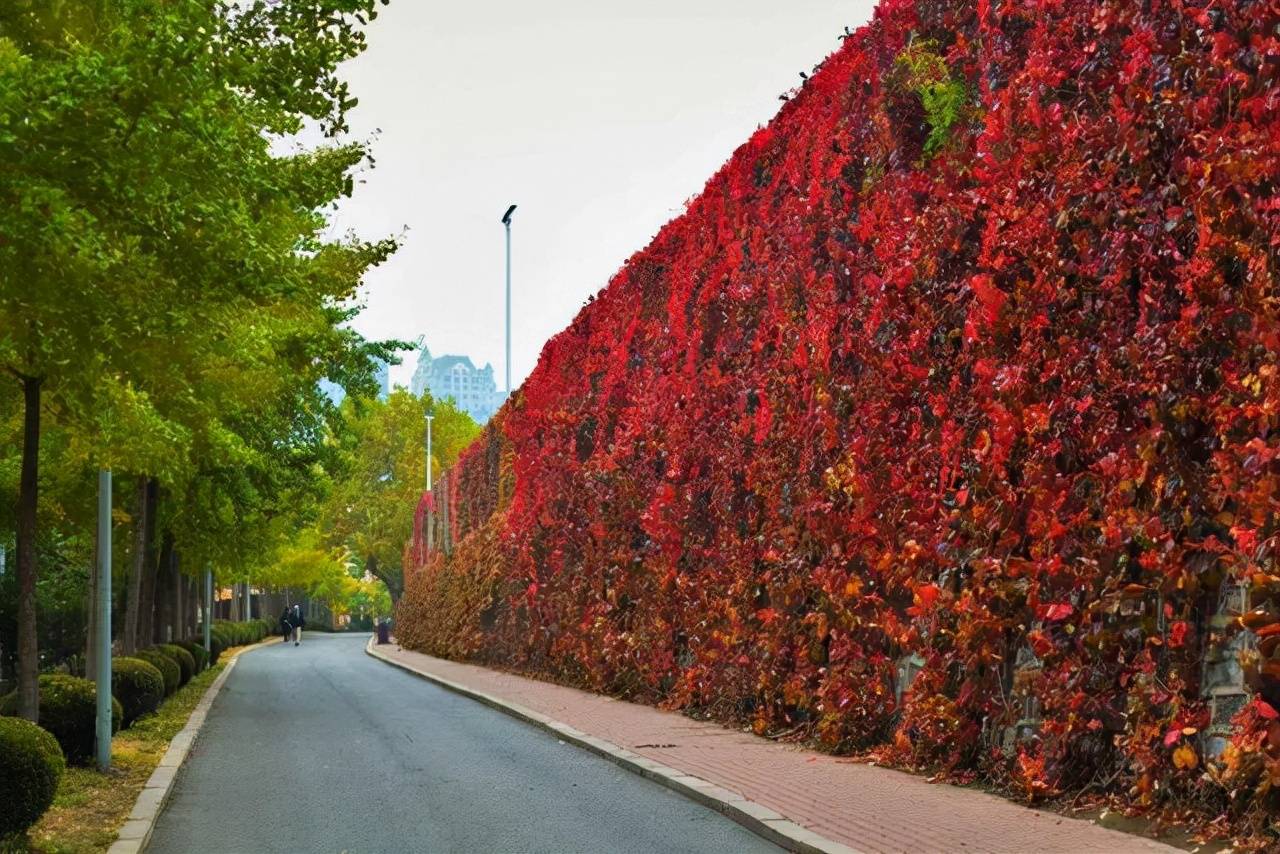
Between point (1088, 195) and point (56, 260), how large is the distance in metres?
5.88

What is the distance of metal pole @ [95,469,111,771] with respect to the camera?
11477mm

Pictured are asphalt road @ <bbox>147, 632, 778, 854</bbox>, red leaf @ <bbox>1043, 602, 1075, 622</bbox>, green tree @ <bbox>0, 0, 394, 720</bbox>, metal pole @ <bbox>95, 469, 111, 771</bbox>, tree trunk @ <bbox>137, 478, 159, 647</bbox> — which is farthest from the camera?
tree trunk @ <bbox>137, 478, 159, 647</bbox>

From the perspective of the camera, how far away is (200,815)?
9.51 meters

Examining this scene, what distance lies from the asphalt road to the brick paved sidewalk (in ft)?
1.52

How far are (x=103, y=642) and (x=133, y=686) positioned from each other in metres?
3.60

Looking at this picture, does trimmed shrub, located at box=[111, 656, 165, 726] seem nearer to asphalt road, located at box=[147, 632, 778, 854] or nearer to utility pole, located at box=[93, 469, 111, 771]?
asphalt road, located at box=[147, 632, 778, 854]

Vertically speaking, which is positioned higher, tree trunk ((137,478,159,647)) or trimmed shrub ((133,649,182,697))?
tree trunk ((137,478,159,647))

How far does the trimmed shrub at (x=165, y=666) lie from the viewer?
1875 cm

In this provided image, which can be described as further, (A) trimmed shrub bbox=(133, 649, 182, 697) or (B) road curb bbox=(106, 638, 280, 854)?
(A) trimmed shrub bbox=(133, 649, 182, 697)

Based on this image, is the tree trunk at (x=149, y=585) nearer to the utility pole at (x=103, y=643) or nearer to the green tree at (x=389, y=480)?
the utility pole at (x=103, y=643)

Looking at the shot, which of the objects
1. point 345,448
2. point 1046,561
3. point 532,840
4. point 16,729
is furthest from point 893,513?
point 345,448

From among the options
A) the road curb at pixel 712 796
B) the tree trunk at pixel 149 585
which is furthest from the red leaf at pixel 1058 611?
the tree trunk at pixel 149 585

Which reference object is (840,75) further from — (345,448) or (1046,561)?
(345,448)

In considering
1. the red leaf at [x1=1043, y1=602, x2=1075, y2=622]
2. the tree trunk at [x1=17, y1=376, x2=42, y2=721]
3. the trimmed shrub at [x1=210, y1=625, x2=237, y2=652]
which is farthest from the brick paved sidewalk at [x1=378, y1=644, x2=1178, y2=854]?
the trimmed shrub at [x1=210, y1=625, x2=237, y2=652]
